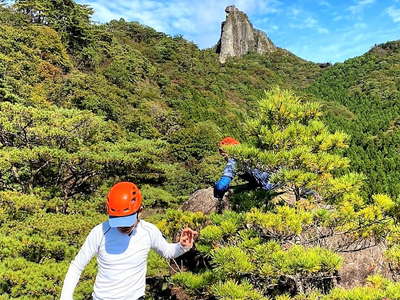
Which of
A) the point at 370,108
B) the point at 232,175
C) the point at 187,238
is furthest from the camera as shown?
the point at 370,108

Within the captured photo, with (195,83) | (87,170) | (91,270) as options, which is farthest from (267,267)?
(195,83)

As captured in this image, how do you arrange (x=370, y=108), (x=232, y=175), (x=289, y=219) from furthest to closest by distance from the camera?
(x=370, y=108) < (x=232, y=175) < (x=289, y=219)

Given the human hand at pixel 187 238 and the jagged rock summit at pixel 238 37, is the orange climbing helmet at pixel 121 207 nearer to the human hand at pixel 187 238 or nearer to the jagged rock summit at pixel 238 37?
the human hand at pixel 187 238

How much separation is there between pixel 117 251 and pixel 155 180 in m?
16.0

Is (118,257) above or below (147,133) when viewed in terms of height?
below

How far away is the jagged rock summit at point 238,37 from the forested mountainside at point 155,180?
2063 inches

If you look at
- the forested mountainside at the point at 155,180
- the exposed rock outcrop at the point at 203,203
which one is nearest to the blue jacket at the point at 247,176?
the forested mountainside at the point at 155,180

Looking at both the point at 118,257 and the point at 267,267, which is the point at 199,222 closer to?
the point at 267,267

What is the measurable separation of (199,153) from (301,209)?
2089cm

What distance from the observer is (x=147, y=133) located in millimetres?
24969

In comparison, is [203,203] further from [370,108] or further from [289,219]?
[370,108]

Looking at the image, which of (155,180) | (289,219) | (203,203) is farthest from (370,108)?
(289,219)

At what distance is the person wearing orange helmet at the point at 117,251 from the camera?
7.00ft

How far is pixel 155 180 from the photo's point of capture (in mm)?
18062
